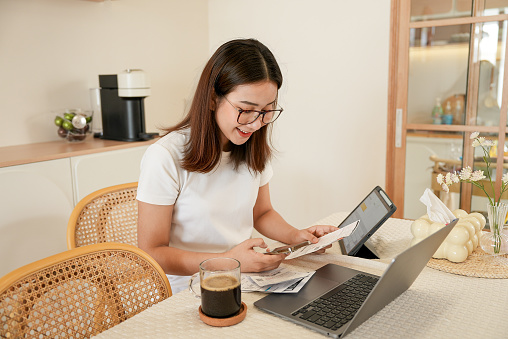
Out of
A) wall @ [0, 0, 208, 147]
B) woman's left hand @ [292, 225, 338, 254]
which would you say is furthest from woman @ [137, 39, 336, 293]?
wall @ [0, 0, 208, 147]

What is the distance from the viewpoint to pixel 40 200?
2020 millimetres

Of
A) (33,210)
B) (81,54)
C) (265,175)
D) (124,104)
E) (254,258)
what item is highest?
(81,54)

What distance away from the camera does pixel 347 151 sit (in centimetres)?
303

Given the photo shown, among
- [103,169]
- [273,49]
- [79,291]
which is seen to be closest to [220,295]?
[79,291]

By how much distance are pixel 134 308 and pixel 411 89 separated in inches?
89.9

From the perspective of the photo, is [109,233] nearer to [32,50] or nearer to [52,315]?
[52,315]

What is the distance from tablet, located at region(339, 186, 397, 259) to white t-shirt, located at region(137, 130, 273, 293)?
34 centimetres

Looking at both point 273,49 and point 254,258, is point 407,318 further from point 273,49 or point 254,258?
point 273,49

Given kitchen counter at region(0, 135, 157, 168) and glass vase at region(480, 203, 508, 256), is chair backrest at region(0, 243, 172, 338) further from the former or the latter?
kitchen counter at region(0, 135, 157, 168)

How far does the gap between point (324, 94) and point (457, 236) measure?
2034mm

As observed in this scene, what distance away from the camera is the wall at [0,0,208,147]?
7.59 feet

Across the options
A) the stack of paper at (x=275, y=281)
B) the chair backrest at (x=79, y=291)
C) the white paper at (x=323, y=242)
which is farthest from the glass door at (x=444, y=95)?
the chair backrest at (x=79, y=291)

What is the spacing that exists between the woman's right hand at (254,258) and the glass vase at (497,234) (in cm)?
57

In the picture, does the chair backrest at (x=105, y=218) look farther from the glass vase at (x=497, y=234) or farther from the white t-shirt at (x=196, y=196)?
the glass vase at (x=497, y=234)
